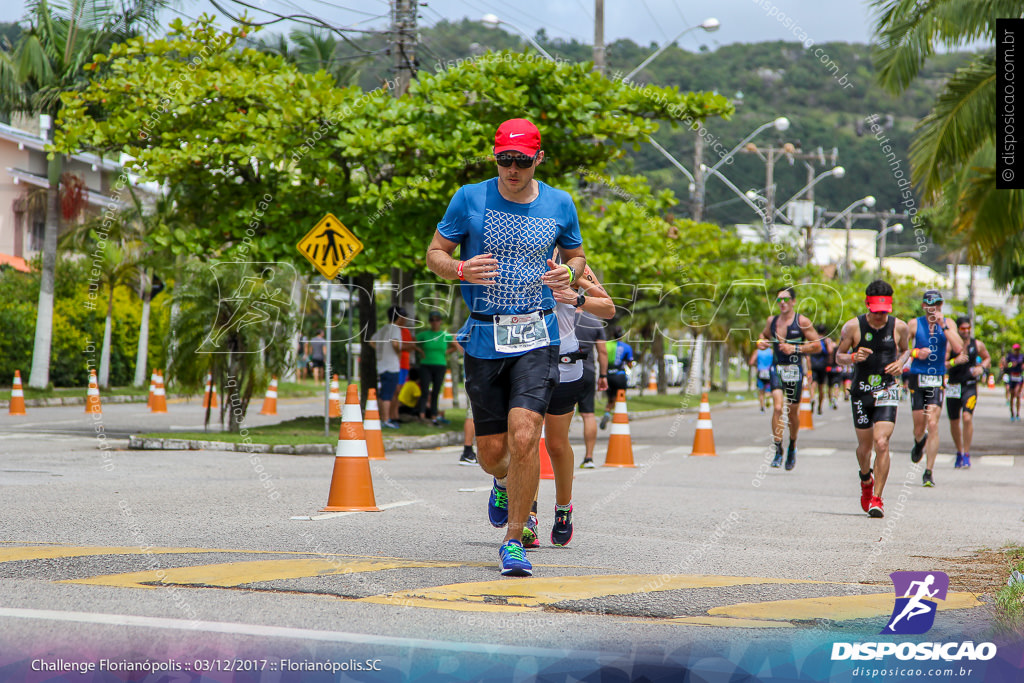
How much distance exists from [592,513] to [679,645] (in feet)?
16.5

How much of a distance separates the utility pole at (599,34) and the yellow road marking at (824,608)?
1989cm

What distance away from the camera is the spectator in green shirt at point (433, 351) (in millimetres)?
18812

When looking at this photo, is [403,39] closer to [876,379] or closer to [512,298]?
[876,379]

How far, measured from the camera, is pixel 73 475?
11.3m

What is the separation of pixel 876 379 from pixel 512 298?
499cm

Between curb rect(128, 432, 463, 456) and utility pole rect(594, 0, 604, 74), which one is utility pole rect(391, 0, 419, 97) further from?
curb rect(128, 432, 463, 456)

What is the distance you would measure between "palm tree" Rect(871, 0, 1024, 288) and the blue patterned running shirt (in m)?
12.7

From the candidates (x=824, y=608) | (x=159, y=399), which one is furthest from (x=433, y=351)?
(x=824, y=608)

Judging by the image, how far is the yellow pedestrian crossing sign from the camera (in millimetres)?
15938

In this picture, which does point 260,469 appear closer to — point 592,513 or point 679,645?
point 592,513

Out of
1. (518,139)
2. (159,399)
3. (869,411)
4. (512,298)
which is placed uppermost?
(518,139)

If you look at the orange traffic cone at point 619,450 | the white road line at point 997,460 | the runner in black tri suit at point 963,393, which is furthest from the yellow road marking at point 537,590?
the white road line at point 997,460

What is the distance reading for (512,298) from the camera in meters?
5.99

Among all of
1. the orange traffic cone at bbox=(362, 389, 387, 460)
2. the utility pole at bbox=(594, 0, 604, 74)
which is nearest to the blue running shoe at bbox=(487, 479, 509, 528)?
the orange traffic cone at bbox=(362, 389, 387, 460)
